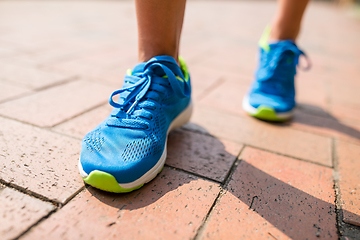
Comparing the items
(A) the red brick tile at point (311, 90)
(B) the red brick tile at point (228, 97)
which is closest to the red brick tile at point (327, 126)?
(A) the red brick tile at point (311, 90)

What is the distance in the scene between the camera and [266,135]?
1455 mm

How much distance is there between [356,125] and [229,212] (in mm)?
1209

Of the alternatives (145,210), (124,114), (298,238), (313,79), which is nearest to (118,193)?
(145,210)

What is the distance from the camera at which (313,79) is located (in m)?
2.55

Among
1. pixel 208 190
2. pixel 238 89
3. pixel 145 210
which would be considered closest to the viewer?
pixel 145 210

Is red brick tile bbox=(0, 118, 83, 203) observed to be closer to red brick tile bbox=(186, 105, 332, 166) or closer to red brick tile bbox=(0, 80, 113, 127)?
red brick tile bbox=(0, 80, 113, 127)

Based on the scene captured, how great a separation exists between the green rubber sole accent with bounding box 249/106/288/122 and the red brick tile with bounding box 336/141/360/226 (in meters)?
0.32

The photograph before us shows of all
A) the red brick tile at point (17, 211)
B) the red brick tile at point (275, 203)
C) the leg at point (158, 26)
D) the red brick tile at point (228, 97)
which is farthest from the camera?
the red brick tile at point (228, 97)

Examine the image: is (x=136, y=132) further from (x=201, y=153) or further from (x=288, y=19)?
(x=288, y=19)

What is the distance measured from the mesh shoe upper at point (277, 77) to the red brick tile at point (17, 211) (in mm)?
1197

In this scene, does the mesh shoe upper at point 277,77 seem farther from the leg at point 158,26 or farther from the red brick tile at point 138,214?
the red brick tile at point 138,214

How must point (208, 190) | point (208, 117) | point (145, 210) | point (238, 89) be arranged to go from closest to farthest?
point (145, 210) < point (208, 190) < point (208, 117) < point (238, 89)

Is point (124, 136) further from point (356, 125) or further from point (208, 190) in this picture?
point (356, 125)

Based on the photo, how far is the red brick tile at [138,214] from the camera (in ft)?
2.50
